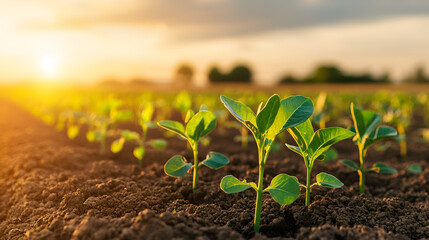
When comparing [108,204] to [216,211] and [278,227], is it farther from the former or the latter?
[278,227]

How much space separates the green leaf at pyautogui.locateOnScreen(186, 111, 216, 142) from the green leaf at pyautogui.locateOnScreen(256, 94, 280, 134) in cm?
47

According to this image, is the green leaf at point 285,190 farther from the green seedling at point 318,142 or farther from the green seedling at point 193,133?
the green seedling at point 193,133

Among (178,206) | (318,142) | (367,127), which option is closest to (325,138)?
(318,142)

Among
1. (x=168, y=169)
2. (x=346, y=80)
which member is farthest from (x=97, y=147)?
(x=346, y=80)

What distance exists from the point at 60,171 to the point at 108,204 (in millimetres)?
1414

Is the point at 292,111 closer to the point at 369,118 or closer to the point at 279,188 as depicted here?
the point at 279,188

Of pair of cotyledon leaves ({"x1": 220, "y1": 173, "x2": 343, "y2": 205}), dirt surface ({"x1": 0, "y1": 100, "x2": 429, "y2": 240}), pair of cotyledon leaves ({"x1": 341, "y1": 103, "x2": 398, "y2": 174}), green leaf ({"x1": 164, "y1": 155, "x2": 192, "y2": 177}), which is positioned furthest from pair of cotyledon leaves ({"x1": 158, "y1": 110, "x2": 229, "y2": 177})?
pair of cotyledon leaves ({"x1": 341, "y1": 103, "x2": 398, "y2": 174})

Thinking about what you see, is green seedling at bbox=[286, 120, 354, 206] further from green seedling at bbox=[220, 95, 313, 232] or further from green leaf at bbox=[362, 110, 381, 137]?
green leaf at bbox=[362, 110, 381, 137]

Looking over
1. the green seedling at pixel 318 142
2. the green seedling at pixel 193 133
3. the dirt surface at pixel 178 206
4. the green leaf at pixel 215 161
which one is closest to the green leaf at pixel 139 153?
the dirt surface at pixel 178 206

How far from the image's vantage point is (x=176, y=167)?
2314 millimetres

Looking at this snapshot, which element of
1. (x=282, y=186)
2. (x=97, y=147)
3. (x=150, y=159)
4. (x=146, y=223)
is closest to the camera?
(x=146, y=223)

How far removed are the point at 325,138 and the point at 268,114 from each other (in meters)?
0.45

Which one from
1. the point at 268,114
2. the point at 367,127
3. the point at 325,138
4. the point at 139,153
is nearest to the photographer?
the point at 268,114

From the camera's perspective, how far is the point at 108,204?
2.37 metres
